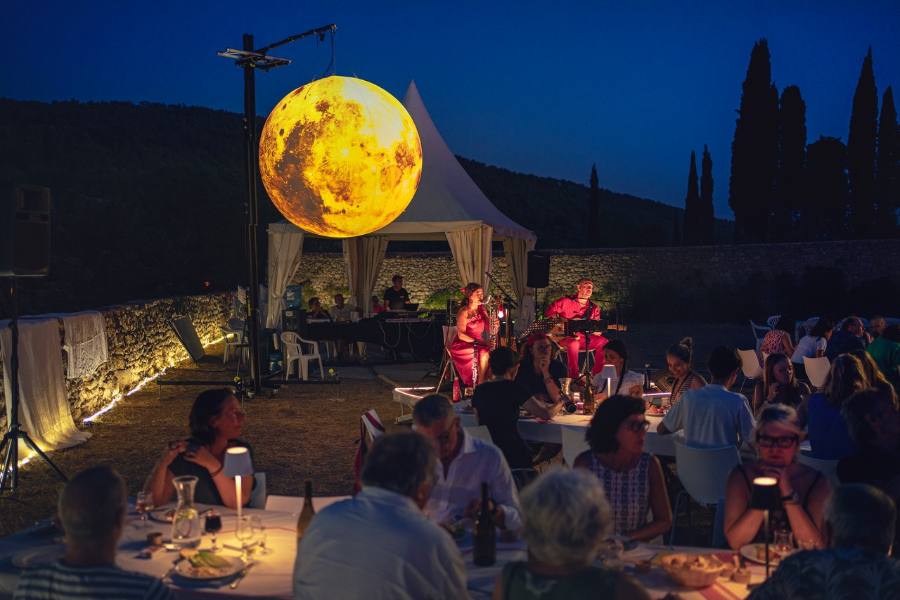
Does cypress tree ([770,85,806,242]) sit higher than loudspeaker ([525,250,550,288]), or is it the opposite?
cypress tree ([770,85,806,242])

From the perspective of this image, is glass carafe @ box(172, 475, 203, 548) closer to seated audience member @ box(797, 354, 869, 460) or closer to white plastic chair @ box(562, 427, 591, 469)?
white plastic chair @ box(562, 427, 591, 469)

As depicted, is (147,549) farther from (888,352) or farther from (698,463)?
(888,352)

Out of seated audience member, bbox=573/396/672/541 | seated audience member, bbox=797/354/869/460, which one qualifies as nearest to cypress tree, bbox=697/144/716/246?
seated audience member, bbox=797/354/869/460

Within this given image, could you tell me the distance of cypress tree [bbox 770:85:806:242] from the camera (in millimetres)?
30266

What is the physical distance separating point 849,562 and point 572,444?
2352mm

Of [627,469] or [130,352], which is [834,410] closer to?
[627,469]

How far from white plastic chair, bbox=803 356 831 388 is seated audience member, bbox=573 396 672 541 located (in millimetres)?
4605

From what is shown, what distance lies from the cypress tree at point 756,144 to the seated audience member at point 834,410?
90.2 ft

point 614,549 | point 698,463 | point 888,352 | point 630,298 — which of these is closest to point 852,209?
point 630,298

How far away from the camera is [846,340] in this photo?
6.07 m

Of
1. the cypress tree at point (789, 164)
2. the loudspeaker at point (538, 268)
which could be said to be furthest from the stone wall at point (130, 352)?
the cypress tree at point (789, 164)

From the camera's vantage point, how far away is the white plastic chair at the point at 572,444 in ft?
13.1

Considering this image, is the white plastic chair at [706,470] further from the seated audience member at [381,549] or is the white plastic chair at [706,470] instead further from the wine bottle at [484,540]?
the seated audience member at [381,549]

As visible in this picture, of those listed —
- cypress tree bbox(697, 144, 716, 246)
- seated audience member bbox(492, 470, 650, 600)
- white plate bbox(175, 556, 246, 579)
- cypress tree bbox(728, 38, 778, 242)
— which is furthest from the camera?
cypress tree bbox(697, 144, 716, 246)
